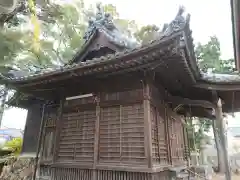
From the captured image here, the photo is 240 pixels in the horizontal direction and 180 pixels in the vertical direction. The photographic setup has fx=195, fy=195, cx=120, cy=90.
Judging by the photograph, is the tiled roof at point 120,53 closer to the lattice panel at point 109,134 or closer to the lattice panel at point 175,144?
the lattice panel at point 109,134

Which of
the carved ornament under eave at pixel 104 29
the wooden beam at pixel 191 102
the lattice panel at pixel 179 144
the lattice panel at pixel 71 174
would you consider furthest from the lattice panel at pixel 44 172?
the carved ornament under eave at pixel 104 29

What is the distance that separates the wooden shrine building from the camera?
5277 millimetres

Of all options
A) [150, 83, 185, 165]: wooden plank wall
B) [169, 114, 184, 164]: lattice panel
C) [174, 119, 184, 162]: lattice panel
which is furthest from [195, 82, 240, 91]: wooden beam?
[174, 119, 184, 162]: lattice panel

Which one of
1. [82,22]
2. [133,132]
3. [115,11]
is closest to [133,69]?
[133,132]

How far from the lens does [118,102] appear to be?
6359 millimetres

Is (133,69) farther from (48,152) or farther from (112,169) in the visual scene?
(48,152)

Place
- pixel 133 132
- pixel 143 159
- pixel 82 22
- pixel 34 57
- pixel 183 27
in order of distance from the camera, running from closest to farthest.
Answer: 1. pixel 183 27
2. pixel 143 159
3. pixel 133 132
4. pixel 34 57
5. pixel 82 22

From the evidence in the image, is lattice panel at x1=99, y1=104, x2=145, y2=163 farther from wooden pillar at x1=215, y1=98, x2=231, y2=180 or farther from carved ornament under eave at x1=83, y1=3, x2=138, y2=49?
carved ornament under eave at x1=83, y1=3, x2=138, y2=49

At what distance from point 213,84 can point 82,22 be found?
47.0ft

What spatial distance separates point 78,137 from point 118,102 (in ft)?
6.37

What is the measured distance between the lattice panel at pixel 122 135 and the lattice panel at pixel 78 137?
446 millimetres

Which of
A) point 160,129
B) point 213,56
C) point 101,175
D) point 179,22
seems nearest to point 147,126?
point 160,129

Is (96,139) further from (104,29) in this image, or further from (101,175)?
(104,29)

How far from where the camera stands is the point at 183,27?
4.25 metres
